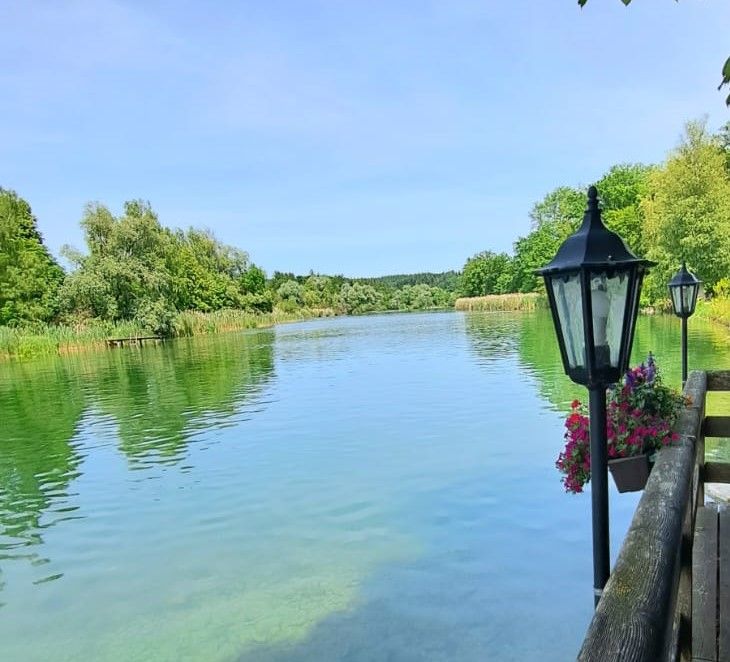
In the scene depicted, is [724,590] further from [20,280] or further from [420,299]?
[420,299]

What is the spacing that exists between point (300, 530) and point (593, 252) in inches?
191

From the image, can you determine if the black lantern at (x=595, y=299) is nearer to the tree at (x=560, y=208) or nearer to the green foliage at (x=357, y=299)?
the tree at (x=560, y=208)

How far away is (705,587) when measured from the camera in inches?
87.0

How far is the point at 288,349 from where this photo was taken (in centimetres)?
2630

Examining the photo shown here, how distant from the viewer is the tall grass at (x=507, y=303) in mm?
49156

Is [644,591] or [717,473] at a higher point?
[644,591]

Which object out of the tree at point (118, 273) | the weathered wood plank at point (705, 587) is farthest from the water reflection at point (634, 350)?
the tree at point (118, 273)

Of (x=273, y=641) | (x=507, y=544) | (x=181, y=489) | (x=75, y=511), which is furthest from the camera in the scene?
(x=181, y=489)

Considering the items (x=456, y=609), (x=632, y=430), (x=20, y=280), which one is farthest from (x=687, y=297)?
(x=20, y=280)

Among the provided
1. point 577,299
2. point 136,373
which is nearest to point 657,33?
point 577,299

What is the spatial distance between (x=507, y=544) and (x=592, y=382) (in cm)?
390

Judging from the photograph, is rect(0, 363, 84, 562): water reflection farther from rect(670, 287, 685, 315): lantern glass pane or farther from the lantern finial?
rect(670, 287, 685, 315): lantern glass pane

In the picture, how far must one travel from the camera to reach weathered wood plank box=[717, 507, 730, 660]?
1.87 meters

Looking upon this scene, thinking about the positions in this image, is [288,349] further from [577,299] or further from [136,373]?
[577,299]
